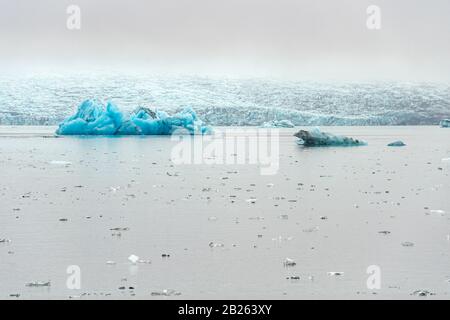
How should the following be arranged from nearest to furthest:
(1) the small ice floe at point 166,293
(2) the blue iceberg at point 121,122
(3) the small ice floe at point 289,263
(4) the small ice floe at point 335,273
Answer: (1) the small ice floe at point 166,293 < (4) the small ice floe at point 335,273 < (3) the small ice floe at point 289,263 < (2) the blue iceberg at point 121,122

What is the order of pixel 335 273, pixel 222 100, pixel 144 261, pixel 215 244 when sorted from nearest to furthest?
1. pixel 335 273
2. pixel 144 261
3. pixel 215 244
4. pixel 222 100

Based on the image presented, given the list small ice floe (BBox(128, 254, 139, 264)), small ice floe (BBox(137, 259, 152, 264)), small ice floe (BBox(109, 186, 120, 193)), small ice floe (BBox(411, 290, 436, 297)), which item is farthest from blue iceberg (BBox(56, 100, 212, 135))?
small ice floe (BBox(411, 290, 436, 297))

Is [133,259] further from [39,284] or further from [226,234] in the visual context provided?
[226,234]

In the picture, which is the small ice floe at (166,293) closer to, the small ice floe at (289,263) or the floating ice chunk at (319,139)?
the small ice floe at (289,263)

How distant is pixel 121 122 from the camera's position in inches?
2035

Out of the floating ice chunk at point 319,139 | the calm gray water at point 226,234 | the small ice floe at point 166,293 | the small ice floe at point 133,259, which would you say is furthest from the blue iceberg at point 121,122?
the small ice floe at point 166,293

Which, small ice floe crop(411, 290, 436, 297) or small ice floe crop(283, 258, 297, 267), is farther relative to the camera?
small ice floe crop(283, 258, 297, 267)

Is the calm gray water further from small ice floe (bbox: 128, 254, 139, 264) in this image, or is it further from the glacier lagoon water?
the glacier lagoon water

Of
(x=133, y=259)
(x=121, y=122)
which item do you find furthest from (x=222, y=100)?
(x=133, y=259)

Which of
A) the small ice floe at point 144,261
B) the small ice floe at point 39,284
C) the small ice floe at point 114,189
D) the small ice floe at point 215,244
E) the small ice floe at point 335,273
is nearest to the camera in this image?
the small ice floe at point 39,284

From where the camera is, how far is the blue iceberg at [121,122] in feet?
164

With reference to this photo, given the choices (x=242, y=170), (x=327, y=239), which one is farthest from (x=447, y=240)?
(x=242, y=170)

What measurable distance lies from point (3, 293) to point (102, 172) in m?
14.4

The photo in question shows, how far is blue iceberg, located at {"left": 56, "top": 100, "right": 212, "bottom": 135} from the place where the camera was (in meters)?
50.0
